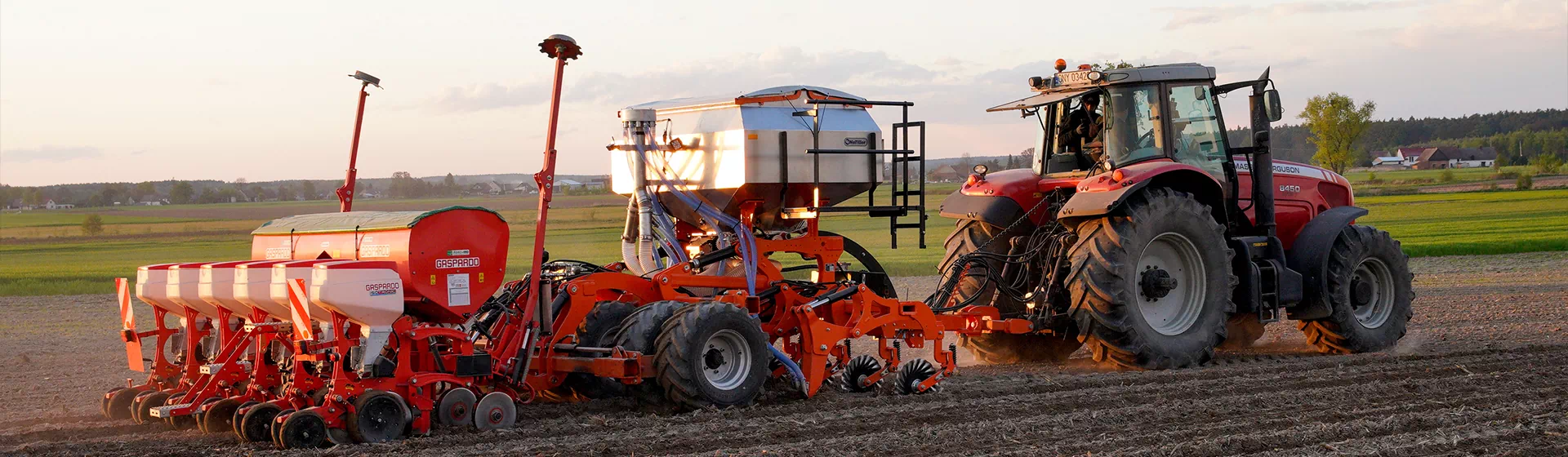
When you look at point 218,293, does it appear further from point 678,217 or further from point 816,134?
point 816,134

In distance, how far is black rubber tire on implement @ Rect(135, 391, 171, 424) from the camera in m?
7.35

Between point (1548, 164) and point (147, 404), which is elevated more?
point (1548, 164)

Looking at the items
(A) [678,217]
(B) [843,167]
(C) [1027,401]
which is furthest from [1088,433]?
(A) [678,217]

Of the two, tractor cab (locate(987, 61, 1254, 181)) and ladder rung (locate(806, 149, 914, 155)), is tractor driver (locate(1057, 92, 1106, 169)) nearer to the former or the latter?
tractor cab (locate(987, 61, 1254, 181))

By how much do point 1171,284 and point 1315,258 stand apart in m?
1.72


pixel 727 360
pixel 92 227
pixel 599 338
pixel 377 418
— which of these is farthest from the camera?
pixel 92 227

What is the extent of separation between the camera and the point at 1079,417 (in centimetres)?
711

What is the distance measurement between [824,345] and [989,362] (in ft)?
9.80

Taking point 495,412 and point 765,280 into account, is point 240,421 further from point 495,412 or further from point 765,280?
point 765,280

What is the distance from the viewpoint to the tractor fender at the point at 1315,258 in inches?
412

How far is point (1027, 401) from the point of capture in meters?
7.79

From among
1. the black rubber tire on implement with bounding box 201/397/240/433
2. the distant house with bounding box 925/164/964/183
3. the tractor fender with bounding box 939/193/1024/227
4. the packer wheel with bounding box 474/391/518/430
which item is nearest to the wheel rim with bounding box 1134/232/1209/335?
the tractor fender with bounding box 939/193/1024/227

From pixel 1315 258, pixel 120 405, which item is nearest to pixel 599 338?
pixel 120 405

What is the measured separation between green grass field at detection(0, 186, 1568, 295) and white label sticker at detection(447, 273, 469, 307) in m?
17.8
